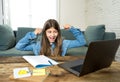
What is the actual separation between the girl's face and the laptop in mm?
669

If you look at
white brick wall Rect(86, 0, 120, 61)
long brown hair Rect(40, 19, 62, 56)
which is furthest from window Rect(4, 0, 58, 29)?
long brown hair Rect(40, 19, 62, 56)

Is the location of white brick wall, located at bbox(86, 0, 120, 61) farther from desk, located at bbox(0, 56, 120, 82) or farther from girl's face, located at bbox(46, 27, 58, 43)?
desk, located at bbox(0, 56, 120, 82)

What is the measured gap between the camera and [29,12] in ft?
14.1

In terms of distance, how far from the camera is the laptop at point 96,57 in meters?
0.71

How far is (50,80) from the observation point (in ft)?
2.38

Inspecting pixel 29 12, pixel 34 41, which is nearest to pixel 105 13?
pixel 34 41

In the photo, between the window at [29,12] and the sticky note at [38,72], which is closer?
the sticky note at [38,72]

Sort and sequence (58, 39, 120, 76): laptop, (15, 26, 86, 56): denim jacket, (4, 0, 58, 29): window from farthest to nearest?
(4, 0, 58, 29): window < (15, 26, 86, 56): denim jacket < (58, 39, 120, 76): laptop

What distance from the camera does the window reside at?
4.24 meters

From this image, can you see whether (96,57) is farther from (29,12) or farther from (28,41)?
(29,12)

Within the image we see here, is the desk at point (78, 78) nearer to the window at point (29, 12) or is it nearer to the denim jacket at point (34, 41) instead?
the denim jacket at point (34, 41)

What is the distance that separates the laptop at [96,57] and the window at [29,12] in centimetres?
355

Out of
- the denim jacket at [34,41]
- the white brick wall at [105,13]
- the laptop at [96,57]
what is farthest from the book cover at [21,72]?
the white brick wall at [105,13]

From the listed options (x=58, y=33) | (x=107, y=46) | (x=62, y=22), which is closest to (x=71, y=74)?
(x=107, y=46)
